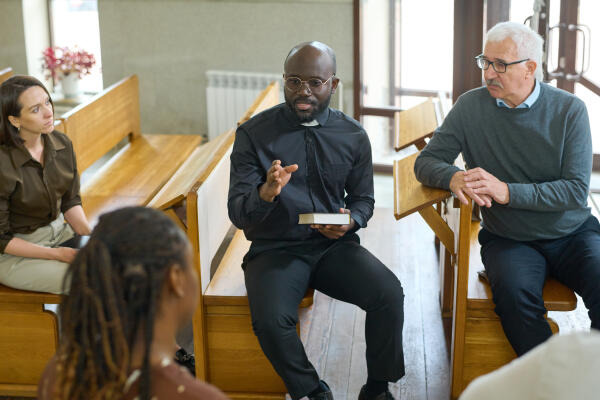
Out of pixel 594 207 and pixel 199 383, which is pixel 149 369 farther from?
pixel 594 207

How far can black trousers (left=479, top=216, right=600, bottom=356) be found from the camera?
106 inches

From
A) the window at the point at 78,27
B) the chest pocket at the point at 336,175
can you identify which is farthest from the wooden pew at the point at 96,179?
the window at the point at 78,27

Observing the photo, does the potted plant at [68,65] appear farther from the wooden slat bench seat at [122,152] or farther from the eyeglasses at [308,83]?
the eyeglasses at [308,83]

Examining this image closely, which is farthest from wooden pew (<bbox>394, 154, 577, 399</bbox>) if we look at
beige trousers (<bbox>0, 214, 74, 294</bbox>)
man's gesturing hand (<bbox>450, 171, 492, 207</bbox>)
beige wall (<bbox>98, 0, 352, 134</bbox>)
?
beige wall (<bbox>98, 0, 352, 134</bbox>)

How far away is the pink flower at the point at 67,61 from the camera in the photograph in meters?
6.52

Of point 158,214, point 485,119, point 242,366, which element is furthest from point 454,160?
point 158,214

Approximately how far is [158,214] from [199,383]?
0.31 m

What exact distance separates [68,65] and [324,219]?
14.5 feet

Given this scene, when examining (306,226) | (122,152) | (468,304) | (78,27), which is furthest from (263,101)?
(78,27)

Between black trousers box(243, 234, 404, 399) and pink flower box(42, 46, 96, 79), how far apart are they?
411 cm

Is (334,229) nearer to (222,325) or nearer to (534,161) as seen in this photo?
(222,325)

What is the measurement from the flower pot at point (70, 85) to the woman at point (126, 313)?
5.52m

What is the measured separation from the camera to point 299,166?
2951 millimetres

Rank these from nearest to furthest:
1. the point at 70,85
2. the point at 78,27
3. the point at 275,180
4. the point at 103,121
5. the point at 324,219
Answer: the point at 275,180, the point at 324,219, the point at 103,121, the point at 70,85, the point at 78,27
